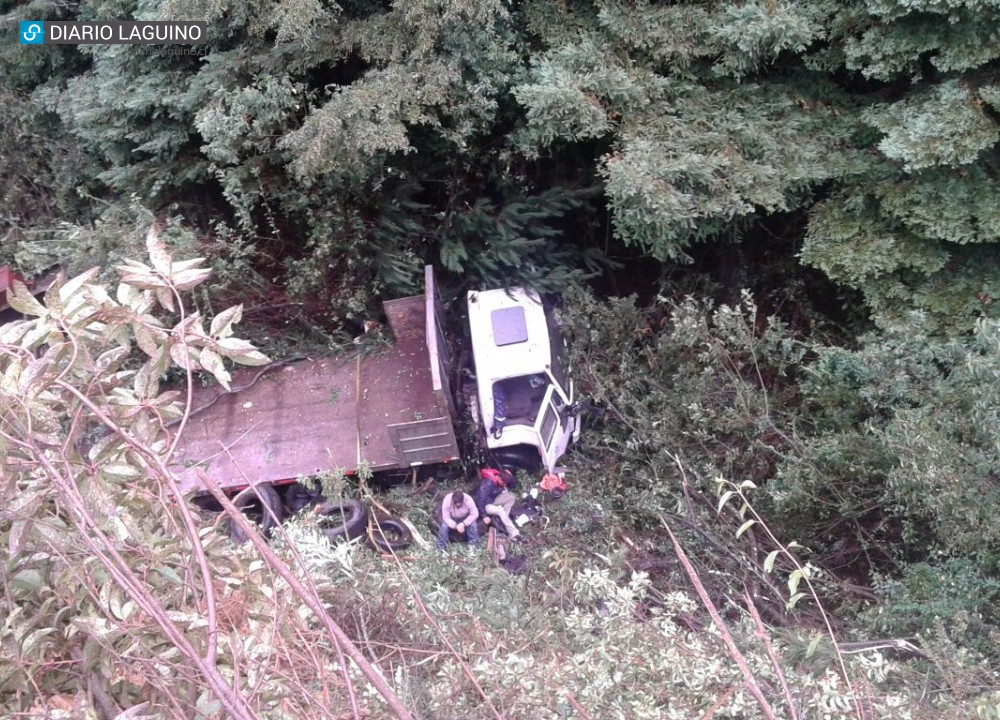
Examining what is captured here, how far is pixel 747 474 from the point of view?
527 cm

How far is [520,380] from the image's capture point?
19.8 ft

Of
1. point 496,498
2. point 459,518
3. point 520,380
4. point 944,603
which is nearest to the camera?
point 944,603

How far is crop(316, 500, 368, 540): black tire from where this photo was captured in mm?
5339

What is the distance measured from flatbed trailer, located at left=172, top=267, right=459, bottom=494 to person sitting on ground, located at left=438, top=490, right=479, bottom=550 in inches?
13.8

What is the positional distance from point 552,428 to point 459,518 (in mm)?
1076

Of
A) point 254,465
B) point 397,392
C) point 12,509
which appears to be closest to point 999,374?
point 397,392

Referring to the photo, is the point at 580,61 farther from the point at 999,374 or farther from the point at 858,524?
the point at 858,524

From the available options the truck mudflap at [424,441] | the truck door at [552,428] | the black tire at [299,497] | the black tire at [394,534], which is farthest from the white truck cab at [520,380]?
the black tire at [299,497]

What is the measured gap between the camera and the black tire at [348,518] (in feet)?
17.5

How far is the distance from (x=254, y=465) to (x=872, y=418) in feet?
14.8

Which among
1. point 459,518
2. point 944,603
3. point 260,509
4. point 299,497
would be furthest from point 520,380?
point 944,603

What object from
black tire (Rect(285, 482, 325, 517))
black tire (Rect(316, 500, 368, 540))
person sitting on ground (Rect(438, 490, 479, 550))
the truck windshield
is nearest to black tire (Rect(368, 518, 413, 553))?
black tire (Rect(316, 500, 368, 540))

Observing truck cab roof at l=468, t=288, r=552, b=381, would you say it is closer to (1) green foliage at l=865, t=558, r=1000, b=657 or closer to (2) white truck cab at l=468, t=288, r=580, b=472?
(2) white truck cab at l=468, t=288, r=580, b=472

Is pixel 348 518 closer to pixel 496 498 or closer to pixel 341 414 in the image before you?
pixel 341 414
